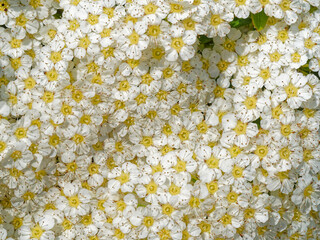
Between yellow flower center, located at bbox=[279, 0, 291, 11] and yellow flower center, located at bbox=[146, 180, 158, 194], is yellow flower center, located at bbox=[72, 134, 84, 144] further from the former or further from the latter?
yellow flower center, located at bbox=[279, 0, 291, 11]

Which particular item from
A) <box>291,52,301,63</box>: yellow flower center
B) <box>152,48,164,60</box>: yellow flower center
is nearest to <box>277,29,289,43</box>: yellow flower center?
<box>291,52,301,63</box>: yellow flower center

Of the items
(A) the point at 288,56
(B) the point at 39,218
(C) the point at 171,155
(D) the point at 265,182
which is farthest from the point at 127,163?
(A) the point at 288,56

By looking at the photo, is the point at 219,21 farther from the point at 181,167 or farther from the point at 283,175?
the point at 283,175

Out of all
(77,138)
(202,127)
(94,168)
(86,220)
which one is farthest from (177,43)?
(86,220)

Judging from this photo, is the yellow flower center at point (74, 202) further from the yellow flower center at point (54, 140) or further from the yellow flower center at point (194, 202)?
the yellow flower center at point (194, 202)

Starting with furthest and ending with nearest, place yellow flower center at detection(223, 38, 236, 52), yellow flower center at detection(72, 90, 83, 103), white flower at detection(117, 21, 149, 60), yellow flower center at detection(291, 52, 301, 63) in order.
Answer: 1. yellow flower center at detection(223, 38, 236, 52)
2. yellow flower center at detection(291, 52, 301, 63)
3. yellow flower center at detection(72, 90, 83, 103)
4. white flower at detection(117, 21, 149, 60)

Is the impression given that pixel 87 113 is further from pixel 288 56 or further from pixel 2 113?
pixel 288 56
